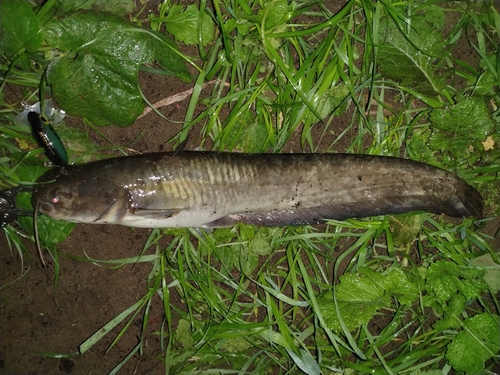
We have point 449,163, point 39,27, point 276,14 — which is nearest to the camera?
point 39,27

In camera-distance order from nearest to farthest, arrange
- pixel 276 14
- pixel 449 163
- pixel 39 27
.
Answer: pixel 39 27, pixel 276 14, pixel 449 163

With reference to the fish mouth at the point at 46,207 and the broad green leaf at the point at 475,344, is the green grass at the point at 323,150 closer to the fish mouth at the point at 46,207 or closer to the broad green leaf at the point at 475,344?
the broad green leaf at the point at 475,344

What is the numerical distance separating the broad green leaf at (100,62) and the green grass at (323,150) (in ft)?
0.63

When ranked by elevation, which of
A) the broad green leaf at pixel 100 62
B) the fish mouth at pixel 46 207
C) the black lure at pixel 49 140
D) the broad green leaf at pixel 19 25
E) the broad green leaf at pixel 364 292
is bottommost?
the broad green leaf at pixel 364 292

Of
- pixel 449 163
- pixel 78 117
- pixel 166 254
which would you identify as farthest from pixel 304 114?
pixel 78 117

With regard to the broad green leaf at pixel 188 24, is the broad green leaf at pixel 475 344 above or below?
below

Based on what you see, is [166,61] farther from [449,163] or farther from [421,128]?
[449,163]

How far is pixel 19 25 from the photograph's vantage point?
2.68 meters

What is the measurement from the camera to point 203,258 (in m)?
3.13

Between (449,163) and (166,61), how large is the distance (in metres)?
2.29

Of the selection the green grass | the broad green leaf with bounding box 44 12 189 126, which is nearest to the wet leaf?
the green grass

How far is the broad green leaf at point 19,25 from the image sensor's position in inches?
105

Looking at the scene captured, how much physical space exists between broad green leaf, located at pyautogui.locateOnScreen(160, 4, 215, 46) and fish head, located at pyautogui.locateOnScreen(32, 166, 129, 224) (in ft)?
3.84

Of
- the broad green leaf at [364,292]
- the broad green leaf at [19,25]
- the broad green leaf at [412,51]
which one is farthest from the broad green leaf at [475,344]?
the broad green leaf at [19,25]
